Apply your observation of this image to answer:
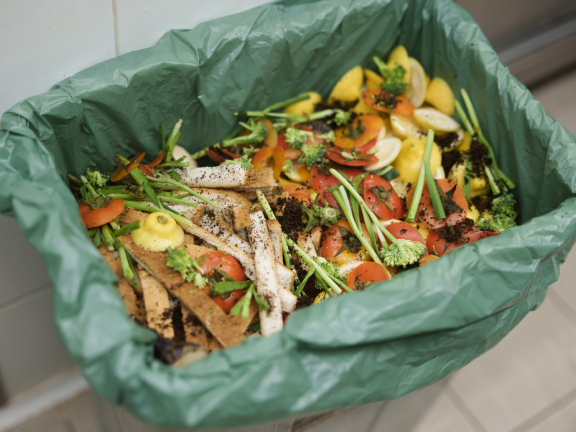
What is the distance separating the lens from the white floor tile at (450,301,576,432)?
64.8 inches

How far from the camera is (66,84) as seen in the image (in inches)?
42.3

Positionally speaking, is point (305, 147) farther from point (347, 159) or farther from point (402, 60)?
point (402, 60)

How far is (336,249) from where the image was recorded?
4.12ft

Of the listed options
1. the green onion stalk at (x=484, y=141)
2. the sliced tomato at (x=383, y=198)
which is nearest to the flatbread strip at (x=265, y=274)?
the sliced tomato at (x=383, y=198)

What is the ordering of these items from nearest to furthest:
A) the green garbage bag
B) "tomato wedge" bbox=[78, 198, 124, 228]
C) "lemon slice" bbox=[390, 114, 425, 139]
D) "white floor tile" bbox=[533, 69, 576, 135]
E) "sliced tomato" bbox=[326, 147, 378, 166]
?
the green garbage bag, "tomato wedge" bbox=[78, 198, 124, 228], "sliced tomato" bbox=[326, 147, 378, 166], "lemon slice" bbox=[390, 114, 425, 139], "white floor tile" bbox=[533, 69, 576, 135]

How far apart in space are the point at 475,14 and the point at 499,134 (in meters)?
0.69

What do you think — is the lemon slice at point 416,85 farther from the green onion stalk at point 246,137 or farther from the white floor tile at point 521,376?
the white floor tile at point 521,376

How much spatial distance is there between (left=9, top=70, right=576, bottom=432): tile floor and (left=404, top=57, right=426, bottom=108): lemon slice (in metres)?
1.00

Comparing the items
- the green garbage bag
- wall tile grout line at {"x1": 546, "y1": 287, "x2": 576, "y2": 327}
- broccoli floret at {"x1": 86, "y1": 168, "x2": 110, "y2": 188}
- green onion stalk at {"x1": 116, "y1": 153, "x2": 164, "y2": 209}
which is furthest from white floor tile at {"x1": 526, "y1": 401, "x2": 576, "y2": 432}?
broccoli floret at {"x1": 86, "y1": 168, "x2": 110, "y2": 188}

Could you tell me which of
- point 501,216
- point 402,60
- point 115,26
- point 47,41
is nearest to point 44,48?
point 47,41

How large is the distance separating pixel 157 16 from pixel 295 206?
63cm

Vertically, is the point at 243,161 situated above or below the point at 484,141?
above

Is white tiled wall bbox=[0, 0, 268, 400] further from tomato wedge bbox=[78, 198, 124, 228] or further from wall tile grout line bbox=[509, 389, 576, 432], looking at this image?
wall tile grout line bbox=[509, 389, 576, 432]

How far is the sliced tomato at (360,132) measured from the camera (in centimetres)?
143
